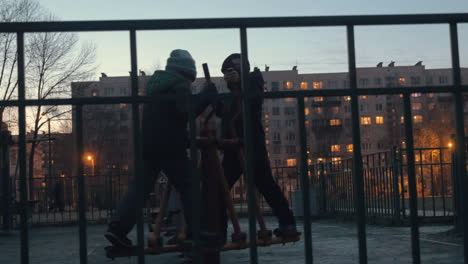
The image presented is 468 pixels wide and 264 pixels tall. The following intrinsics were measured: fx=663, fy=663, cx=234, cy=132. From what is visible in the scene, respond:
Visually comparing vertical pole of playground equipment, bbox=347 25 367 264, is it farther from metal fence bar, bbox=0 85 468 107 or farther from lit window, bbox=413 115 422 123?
lit window, bbox=413 115 422 123

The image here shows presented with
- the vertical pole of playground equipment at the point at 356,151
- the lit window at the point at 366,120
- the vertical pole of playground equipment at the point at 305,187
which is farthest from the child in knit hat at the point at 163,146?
the lit window at the point at 366,120

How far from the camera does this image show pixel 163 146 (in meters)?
4.50

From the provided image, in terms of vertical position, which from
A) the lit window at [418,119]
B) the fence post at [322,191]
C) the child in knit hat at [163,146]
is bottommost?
the fence post at [322,191]

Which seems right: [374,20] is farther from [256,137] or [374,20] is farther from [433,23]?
[256,137]

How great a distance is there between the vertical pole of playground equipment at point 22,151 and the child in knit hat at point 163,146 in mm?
1022

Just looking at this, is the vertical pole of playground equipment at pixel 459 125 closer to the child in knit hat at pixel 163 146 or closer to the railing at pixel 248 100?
the railing at pixel 248 100

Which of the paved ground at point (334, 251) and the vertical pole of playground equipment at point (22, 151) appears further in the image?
the paved ground at point (334, 251)

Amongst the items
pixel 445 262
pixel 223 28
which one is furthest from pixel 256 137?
pixel 445 262

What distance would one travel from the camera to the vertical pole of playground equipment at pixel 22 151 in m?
3.38

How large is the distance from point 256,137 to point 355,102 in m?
1.19

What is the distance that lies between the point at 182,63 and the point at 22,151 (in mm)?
1631

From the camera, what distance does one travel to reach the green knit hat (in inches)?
187

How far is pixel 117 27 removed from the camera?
345 cm

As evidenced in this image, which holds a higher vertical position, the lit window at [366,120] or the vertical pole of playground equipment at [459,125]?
the lit window at [366,120]
